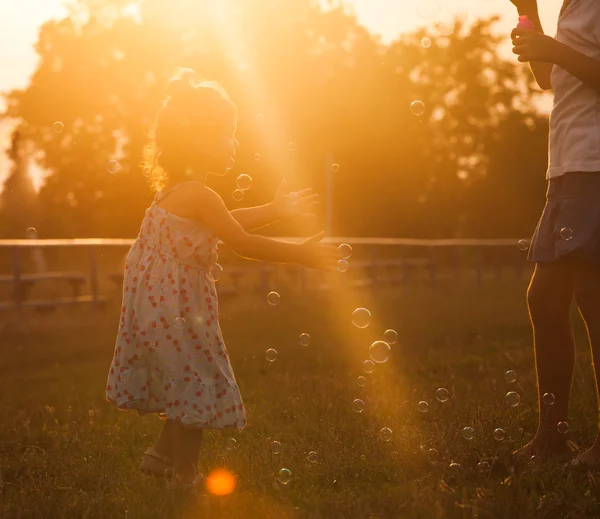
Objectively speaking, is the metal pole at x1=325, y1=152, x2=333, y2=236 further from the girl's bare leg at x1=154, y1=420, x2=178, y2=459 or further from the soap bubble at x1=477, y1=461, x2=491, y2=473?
the soap bubble at x1=477, y1=461, x2=491, y2=473

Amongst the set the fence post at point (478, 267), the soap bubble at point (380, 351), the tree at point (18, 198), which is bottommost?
the fence post at point (478, 267)

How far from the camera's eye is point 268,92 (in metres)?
28.6

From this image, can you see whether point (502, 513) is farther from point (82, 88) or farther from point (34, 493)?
point (82, 88)

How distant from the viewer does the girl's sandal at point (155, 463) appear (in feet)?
12.1

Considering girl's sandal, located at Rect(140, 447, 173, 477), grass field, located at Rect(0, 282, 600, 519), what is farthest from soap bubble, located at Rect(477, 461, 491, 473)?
girl's sandal, located at Rect(140, 447, 173, 477)

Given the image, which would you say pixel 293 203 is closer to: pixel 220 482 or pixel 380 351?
pixel 220 482

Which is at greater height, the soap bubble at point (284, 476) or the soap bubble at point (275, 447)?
the soap bubble at point (284, 476)

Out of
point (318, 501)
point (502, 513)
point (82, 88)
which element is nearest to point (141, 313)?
point (318, 501)

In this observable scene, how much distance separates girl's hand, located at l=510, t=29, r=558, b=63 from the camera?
3576 millimetres

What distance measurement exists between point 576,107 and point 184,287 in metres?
1.70

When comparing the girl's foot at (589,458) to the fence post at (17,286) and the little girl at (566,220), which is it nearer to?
the little girl at (566,220)

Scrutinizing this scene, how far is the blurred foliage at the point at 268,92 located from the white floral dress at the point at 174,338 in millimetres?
20147

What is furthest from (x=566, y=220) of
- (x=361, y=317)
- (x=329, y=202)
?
(x=329, y=202)

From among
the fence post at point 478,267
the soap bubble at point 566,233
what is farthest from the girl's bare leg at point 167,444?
the fence post at point 478,267
